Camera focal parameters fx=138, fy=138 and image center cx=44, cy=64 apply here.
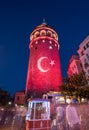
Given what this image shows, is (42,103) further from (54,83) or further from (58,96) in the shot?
(54,83)

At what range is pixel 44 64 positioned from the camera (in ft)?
135

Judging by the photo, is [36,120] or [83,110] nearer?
[83,110]

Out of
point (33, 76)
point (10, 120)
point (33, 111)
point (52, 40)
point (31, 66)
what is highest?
point (52, 40)

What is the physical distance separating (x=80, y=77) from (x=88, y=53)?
31.7 feet

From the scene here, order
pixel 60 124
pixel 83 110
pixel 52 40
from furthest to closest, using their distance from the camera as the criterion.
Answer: pixel 52 40 → pixel 60 124 → pixel 83 110

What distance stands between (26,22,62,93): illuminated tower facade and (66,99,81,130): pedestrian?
22.0 m

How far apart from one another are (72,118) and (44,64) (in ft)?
87.0

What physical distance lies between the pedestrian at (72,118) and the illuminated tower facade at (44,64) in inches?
865

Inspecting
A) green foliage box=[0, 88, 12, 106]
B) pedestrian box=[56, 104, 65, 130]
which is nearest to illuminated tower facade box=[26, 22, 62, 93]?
green foliage box=[0, 88, 12, 106]

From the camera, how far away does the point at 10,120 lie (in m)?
25.6

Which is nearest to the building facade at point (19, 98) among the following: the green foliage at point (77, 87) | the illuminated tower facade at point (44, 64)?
the illuminated tower facade at point (44, 64)

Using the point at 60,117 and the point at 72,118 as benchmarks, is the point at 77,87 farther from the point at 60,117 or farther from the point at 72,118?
the point at 72,118

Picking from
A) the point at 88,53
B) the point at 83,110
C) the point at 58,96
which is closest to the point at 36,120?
the point at 83,110

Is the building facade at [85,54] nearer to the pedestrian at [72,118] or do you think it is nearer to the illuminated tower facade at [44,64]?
the illuminated tower facade at [44,64]
